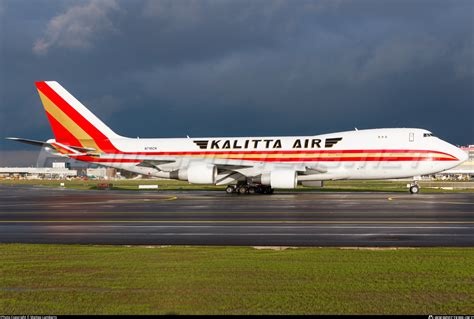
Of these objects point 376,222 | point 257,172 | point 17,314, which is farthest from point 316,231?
point 257,172

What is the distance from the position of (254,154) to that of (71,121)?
18201 millimetres

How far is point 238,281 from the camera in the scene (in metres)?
10.0

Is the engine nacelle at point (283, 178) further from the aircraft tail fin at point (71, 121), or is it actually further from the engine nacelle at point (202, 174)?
the aircraft tail fin at point (71, 121)

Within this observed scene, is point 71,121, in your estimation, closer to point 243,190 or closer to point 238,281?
point 243,190

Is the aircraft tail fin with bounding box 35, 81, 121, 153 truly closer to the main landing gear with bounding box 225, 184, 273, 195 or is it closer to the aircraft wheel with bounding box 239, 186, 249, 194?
the main landing gear with bounding box 225, 184, 273, 195

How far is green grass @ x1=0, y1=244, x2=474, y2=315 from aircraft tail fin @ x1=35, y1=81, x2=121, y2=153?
126 ft

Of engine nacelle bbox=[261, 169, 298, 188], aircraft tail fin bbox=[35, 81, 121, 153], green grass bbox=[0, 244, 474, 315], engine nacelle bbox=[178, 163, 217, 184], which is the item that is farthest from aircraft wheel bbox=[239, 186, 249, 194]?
green grass bbox=[0, 244, 474, 315]

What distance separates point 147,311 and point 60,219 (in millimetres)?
17302

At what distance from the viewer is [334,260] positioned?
12.2 m

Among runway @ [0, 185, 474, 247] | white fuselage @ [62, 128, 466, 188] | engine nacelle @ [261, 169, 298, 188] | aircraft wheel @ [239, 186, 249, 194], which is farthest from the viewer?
aircraft wheel @ [239, 186, 249, 194]

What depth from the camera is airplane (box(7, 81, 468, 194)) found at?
42.3 metres

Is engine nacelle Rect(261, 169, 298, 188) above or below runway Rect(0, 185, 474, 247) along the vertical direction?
above

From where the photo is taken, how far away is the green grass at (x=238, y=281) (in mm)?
8289

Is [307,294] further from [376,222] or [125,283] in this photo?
[376,222]
